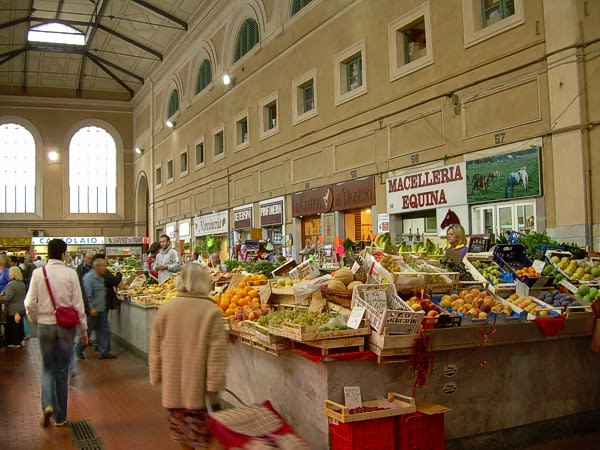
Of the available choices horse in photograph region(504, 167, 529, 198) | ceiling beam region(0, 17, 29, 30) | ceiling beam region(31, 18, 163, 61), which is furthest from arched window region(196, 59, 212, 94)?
horse in photograph region(504, 167, 529, 198)

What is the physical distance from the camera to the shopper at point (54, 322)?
5.74 m

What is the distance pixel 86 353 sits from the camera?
418 inches

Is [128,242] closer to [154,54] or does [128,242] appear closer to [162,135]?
[162,135]

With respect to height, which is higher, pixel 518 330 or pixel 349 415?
pixel 518 330

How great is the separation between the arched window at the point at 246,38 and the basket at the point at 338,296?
14.4 meters

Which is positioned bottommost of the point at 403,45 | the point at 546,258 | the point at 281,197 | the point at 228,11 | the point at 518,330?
the point at 518,330

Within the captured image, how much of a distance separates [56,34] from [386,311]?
27369mm

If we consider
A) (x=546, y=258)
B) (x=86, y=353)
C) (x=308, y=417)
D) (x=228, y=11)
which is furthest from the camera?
(x=228, y=11)

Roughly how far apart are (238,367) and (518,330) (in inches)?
112

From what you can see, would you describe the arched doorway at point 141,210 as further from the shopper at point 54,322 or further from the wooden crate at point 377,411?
the wooden crate at point 377,411

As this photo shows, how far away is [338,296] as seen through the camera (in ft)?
18.1

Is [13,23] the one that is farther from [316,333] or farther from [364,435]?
[364,435]

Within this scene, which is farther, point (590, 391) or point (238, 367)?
point (238, 367)

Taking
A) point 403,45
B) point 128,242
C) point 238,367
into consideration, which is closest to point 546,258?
point 238,367
